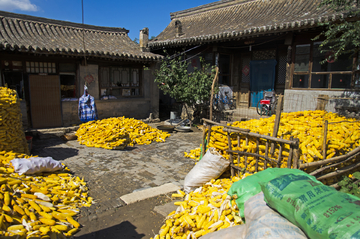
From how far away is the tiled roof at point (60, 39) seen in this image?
9484mm

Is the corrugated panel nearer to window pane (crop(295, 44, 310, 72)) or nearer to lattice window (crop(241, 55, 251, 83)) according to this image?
lattice window (crop(241, 55, 251, 83))

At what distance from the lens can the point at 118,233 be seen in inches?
146

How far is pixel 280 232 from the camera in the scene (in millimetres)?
2271

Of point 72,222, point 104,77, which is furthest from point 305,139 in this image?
point 104,77

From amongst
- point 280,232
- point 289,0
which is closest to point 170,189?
point 280,232

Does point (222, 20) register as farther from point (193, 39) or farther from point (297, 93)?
point (297, 93)

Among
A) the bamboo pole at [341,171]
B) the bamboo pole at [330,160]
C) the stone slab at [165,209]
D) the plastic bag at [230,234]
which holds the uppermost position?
the bamboo pole at [330,160]

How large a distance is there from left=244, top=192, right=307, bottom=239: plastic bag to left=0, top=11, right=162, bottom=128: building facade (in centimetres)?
953

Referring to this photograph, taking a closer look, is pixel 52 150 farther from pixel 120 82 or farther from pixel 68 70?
pixel 120 82

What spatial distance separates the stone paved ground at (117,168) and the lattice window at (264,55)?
613 centimetres

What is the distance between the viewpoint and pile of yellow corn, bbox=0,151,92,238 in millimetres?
3242

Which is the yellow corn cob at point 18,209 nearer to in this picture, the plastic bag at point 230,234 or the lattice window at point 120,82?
the plastic bag at point 230,234

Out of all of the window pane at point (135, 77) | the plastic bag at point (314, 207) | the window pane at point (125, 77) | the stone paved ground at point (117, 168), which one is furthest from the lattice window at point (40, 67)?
the plastic bag at point (314, 207)

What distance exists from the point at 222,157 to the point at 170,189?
1.36 metres
